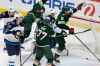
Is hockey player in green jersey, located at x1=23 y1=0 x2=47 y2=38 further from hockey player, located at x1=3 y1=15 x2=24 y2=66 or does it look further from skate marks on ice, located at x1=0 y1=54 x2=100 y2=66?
skate marks on ice, located at x1=0 y1=54 x2=100 y2=66

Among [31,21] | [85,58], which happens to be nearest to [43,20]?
[31,21]

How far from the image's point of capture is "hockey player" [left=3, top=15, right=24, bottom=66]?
1.93 meters

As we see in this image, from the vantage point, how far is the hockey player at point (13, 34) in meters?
1.93

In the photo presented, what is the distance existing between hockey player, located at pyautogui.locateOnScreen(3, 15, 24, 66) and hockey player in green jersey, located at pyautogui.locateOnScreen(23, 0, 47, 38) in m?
0.03

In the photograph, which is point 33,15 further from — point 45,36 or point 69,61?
point 69,61

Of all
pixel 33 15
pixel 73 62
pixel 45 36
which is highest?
pixel 33 15

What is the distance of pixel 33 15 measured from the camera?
1926 mm

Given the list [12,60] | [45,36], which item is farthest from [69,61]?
[12,60]

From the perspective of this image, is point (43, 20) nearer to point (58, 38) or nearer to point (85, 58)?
point (58, 38)

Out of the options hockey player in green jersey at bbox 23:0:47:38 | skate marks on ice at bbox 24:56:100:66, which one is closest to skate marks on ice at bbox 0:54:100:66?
skate marks on ice at bbox 24:56:100:66

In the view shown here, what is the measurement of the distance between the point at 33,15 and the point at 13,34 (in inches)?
6.2

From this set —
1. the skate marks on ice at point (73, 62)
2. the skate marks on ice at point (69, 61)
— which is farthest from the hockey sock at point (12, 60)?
the skate marks on ice at point (73, 62)

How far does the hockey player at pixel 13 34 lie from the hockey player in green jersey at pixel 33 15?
3 cm

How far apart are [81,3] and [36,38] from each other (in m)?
0.32
